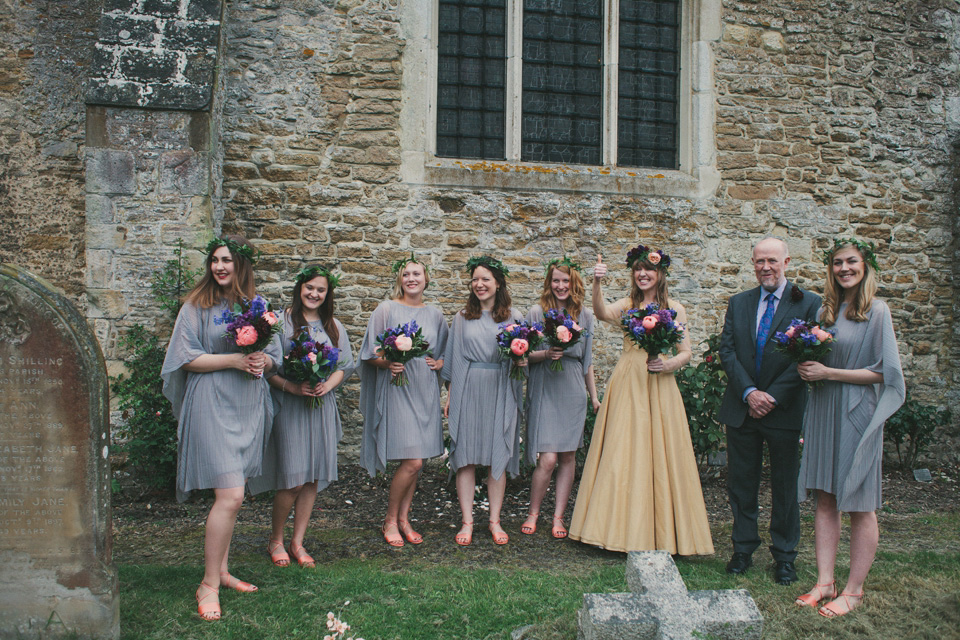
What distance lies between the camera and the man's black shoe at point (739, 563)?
449 centimetres

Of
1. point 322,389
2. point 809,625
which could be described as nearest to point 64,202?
point 322,389

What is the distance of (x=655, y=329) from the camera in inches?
180

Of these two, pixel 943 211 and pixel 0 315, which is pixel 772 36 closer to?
pixel 943 211

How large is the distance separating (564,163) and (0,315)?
6.02 meters

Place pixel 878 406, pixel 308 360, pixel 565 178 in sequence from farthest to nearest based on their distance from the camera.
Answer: pixel 565 178 < pixel 308 360 < pixel 878 406

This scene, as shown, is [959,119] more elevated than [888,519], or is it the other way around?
[959,119]

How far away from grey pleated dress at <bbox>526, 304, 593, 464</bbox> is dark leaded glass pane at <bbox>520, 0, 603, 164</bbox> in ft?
10.8

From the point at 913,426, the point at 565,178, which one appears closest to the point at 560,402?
the point at 565,178

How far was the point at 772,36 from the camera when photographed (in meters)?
7.94

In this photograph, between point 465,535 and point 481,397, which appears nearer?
point 465,535

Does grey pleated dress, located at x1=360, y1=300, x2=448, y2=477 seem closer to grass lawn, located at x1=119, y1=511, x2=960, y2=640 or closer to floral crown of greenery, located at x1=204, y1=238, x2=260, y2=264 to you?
grass lawn, located at x1=119, y1=511, x2=960, y2=640

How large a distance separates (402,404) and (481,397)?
606 mm

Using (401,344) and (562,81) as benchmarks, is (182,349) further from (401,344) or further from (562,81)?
(562,81)

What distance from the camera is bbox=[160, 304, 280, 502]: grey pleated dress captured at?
3.76m
